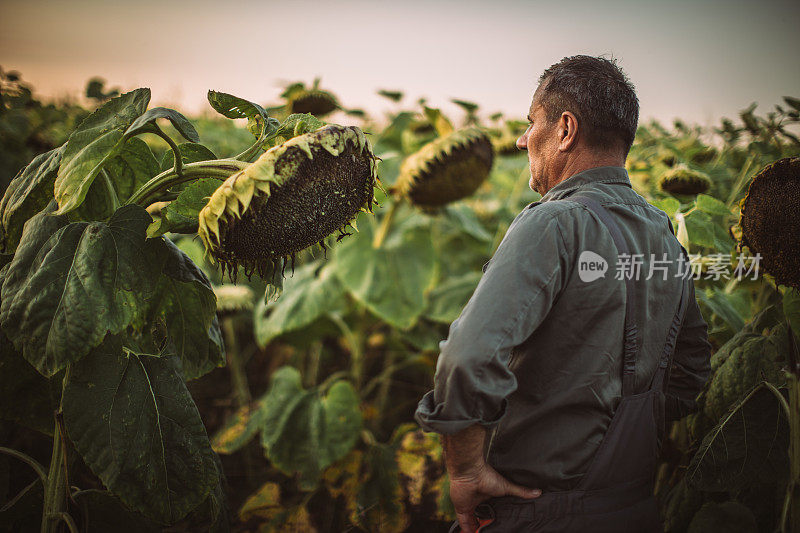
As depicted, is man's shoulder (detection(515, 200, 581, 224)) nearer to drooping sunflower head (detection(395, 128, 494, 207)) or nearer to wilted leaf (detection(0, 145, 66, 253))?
wilted leaf (detection(0, 145, 66, 253))

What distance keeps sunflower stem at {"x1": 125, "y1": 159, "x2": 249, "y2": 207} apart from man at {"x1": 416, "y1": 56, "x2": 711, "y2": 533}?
0.58 meters

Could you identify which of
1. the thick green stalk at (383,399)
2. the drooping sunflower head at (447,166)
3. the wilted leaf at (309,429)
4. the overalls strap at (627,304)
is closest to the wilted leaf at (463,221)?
the drooping sunflower head at (447,166)

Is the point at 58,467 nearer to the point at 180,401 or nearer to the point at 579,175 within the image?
the point at 180,401

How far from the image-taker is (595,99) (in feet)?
4.17

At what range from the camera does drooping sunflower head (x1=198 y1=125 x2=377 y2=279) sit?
3.43 ft

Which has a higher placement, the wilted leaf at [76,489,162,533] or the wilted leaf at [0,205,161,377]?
the wilted leaf at [0,205,161,377]

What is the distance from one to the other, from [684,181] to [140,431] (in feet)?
6.46

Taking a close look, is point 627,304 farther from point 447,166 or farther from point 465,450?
A: point 447,166

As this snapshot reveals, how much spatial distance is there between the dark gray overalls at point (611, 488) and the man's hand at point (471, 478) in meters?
0.03

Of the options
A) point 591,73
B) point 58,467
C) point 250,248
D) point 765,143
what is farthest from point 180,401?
point 765,143

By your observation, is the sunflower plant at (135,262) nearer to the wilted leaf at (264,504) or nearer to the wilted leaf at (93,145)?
the wilted leaf at (93,145)

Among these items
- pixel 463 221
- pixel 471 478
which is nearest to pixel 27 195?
pixel 471 478

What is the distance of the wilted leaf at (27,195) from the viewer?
1.22m

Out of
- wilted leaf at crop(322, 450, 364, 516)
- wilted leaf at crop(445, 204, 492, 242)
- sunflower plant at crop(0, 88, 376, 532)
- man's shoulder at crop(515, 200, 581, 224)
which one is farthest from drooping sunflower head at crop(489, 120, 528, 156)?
sunflower plant at crop(0, 88, 376, 532)
